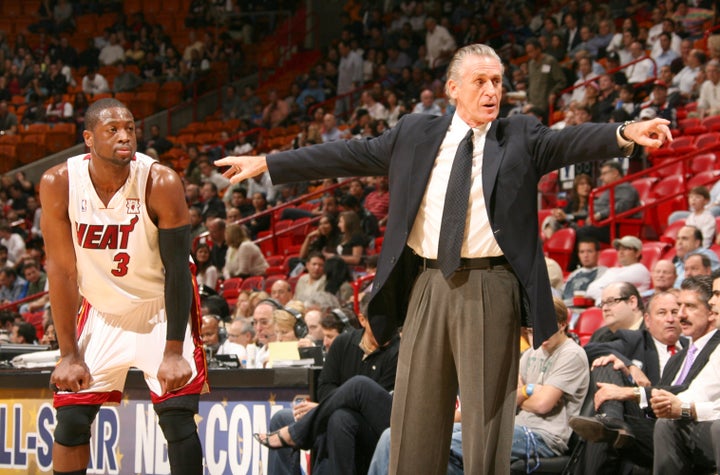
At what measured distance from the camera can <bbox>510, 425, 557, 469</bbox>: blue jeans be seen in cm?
571

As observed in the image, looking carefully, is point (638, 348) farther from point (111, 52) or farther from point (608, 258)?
point (111, 52)

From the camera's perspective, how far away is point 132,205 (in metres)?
4.81

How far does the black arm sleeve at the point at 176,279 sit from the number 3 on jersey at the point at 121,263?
0.52 ft

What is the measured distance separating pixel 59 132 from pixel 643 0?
35.9 feet

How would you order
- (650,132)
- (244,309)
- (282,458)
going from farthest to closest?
(244,309), (282,458), (650,132)

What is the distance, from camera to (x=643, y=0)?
54.4 feet

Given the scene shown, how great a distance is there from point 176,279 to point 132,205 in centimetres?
38

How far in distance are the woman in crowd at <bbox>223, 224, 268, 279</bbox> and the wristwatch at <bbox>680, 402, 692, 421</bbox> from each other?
337 inches

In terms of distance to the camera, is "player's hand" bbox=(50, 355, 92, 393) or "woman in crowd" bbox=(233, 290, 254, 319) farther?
"woman in crowd" bbox=(233, 290, 254, 319)

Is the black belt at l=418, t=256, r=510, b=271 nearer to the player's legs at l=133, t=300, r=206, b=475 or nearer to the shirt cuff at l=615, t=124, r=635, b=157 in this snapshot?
the shirt cuff at l=615, t=124, r=635, b=157

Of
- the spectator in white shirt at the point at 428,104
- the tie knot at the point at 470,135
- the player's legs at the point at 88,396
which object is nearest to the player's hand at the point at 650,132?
the tie knot at the point at 470,135

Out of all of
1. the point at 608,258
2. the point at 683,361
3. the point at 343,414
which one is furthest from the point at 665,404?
the point at 608,258

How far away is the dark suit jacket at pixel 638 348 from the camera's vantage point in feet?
20.9

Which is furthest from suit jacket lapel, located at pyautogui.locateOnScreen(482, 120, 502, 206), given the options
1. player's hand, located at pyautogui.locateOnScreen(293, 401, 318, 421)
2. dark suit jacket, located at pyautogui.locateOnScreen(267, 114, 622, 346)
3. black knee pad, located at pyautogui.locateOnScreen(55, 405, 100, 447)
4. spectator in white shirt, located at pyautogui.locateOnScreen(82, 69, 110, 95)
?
spectator in white shirt, located at pyautogui.locateOnScreen(82, 69, 110, 95)
